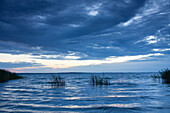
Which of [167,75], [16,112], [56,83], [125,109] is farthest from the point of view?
[167,75]

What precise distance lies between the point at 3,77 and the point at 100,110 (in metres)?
38.0

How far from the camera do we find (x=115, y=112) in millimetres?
10789

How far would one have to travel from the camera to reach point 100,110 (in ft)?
36.8

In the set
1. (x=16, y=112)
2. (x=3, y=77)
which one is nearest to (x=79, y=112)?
(x=16, y=112)

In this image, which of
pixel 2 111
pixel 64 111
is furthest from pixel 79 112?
pixel 2 111

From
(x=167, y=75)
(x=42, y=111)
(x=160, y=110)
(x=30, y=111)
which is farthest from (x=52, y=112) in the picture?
(x=167, y=75)

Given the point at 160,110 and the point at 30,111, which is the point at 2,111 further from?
the point at 160,110

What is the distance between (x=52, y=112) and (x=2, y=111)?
3.66 meters

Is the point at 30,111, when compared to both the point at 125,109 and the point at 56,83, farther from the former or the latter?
the point at 56,83

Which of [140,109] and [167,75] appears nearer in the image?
[140,109]

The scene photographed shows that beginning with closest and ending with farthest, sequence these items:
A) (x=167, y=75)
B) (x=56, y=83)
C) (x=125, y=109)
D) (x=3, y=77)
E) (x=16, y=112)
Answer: (x=16, y=112)
(x=125, y=109)
(x=56, y=83)
(x=167, y=75)
(x=3, y=77)

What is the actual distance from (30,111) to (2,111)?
2033 millimetres

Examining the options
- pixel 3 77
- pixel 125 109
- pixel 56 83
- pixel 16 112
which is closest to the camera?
pixel 16 112

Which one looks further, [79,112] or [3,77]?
[3,77]
